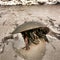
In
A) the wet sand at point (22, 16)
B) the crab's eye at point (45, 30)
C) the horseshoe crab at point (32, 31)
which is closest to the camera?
the wet sand at point (22, 16)

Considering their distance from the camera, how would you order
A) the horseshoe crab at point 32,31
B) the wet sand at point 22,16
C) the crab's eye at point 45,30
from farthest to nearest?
1. the crab's eye at point 45,30
2. the horseshoe crab at point 32,31
3. the wet sand at point 22,16

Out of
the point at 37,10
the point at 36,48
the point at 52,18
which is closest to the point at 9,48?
the point at 36,48

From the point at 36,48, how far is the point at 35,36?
8.0 inches

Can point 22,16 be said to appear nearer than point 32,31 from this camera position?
No

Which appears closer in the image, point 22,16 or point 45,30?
point 45,30

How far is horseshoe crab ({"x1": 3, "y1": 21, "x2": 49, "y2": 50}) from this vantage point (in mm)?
2643

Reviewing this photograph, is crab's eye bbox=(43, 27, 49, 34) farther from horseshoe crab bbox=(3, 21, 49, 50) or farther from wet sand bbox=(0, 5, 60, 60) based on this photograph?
wet sand bbox=(0, 5, 60, 60)

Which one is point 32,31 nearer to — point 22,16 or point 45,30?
point 45,30

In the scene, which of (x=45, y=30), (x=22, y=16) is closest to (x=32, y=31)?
(x=45, y=30)

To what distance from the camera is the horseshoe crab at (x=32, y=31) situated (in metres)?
2.64

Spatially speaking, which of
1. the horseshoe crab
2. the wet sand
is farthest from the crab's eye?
the wet sand

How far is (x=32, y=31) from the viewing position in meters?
2.80

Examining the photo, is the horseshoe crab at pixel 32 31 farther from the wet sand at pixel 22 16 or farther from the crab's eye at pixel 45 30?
the wet sand at pixel 22 16

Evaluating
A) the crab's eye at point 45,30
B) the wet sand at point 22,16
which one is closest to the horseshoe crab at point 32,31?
the crab's eye at point 45,30
